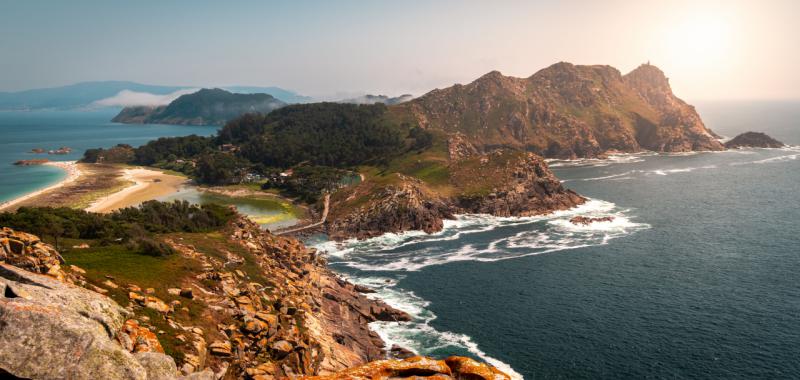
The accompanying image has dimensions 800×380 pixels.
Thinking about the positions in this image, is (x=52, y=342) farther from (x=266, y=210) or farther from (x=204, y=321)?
(x=266, y=210)

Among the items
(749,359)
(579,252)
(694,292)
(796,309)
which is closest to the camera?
(749,359)

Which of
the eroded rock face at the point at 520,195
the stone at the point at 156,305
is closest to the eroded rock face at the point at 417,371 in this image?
the stone at the point at 156,305

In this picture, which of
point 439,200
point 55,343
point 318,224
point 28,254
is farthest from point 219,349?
point 439,200

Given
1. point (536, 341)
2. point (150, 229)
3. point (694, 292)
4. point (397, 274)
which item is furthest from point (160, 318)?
point (694, 292)

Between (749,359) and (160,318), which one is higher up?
(160,318)

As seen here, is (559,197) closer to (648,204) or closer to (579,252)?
(648,204)

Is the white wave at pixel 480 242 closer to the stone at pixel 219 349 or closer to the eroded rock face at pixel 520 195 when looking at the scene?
the eroded rock face at pixel 520 195
